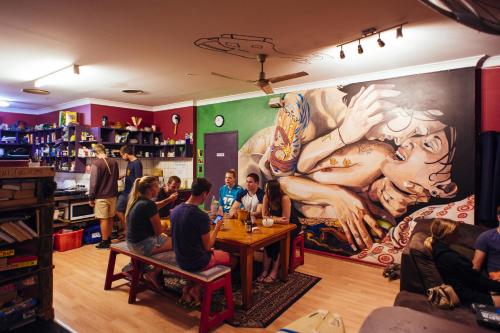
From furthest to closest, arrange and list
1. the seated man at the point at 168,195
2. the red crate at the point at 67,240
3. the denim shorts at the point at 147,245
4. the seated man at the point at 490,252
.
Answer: the red crate at the point at 67,240, the seated man at the point at 168,195, the denim shorts at the point at 147,245, the seated man at the point at 490,252

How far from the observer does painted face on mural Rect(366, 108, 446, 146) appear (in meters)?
3.95

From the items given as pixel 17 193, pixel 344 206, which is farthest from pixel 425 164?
pixel 17 193

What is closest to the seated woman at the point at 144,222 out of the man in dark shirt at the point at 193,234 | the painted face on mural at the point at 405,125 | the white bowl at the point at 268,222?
the man in dark shirt at the point at 193,234

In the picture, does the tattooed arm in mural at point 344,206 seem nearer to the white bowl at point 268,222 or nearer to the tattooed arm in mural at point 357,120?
the tattooed arm in mural at point 357,120

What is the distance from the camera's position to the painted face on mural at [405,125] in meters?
3.95

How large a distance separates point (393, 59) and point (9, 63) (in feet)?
16.2

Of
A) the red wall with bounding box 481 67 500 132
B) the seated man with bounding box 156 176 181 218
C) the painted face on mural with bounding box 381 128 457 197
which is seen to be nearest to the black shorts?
the seated man with bounding box 156 176 181 218

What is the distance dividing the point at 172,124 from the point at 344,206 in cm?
430

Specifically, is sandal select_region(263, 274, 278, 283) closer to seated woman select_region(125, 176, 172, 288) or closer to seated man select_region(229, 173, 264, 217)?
seated man select_region(229, 173, 264, 217)

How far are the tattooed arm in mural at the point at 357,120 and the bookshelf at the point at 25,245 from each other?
3697 mm

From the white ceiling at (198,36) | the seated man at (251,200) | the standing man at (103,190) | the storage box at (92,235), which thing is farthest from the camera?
the storage box at (92,235)

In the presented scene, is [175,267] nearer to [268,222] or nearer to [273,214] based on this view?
[268,222]

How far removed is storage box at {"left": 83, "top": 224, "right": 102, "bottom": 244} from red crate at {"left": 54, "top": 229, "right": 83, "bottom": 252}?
150 mm

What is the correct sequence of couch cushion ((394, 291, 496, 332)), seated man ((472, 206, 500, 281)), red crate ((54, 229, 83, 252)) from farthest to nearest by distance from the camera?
red crate ((54, 229, 83, 252)) < seated man ((472, 206, 500, 281)) < couch cushion ((394, 291, 496, 332))
